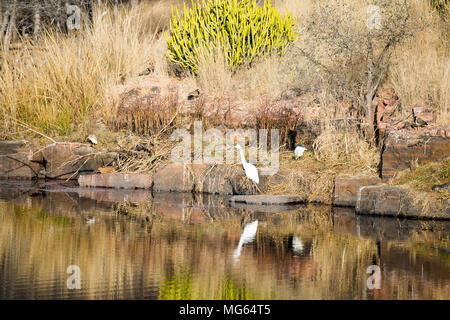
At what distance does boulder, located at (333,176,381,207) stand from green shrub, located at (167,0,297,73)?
5.49 meters

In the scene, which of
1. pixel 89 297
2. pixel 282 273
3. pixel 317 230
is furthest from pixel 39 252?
pixel 317 230

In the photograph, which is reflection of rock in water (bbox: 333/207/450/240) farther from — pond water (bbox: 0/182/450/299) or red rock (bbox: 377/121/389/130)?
red rock (bbox: 377/121/389/130)

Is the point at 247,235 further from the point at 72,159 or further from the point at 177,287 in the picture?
the point at 72,159

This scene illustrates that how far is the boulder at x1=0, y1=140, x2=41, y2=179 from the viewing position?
12.5 m

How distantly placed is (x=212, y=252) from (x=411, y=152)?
414 centimetres

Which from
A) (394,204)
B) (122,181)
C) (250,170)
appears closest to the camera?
(394,204)

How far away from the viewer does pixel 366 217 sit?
8961 mm

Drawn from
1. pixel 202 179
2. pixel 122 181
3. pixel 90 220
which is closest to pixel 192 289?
pixel 90 220

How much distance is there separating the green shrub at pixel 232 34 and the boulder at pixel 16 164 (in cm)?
415

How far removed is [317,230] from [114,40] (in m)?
8.88

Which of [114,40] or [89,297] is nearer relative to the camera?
[89,297]

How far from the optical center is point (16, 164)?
12531 millimetres

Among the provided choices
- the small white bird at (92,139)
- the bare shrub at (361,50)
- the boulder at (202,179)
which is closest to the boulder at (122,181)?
the boulder at (202,179)
